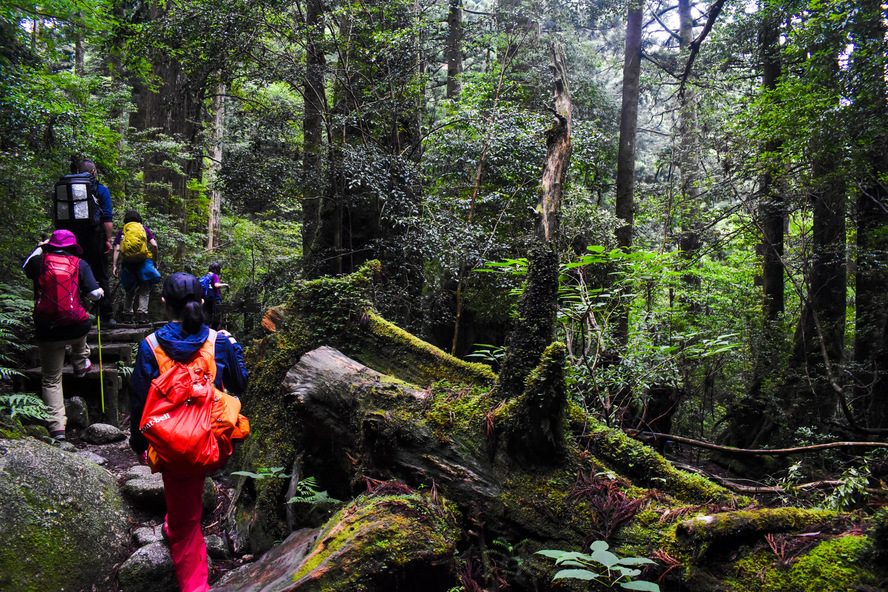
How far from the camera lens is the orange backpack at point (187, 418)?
9.87 feet

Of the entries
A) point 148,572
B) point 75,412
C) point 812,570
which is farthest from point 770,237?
point 75,412

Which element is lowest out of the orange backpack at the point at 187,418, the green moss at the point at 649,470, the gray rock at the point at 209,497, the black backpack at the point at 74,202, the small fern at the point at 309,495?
the gray rock at the point at 209,497

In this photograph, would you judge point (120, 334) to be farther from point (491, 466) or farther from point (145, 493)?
point (491, 466)

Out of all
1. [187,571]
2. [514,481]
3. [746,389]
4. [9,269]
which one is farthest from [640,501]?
[9,269]

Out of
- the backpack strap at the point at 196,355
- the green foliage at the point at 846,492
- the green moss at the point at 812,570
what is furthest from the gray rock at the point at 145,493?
the green foliage at the point at 846,492

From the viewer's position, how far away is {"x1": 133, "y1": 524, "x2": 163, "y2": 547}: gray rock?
396 centimetres

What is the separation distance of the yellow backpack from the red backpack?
2410 mm

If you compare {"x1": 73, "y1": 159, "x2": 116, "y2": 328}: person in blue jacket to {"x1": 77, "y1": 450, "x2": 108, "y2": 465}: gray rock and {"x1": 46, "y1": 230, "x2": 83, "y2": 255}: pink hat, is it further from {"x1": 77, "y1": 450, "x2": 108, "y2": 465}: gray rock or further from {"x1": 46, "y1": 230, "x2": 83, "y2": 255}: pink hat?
{"x1": 77, "y1": 450, "x2": 108, "y2": 465}: gray rock

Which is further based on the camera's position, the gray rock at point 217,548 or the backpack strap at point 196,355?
the gray rock at point 217,548

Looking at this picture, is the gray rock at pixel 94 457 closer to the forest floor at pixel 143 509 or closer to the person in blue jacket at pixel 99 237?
the forest floor at pixel 143 509

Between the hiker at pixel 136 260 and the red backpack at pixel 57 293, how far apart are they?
2.44 metres

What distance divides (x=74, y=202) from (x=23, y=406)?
273cm

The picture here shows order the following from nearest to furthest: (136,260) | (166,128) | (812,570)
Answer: (812,570) < (136,260) < (166,128)

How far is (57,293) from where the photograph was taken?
5055mm
